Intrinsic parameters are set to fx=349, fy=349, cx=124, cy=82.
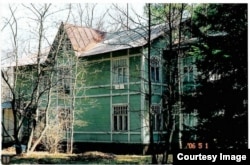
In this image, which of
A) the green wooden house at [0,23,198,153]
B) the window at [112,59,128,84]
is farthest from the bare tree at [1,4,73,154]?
the window at [112,59,128,84]

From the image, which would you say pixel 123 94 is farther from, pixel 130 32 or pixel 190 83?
pixel 190 83

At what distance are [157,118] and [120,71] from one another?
4.31 ft

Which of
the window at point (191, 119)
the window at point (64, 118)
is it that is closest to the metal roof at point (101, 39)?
the window at point (64, 118)

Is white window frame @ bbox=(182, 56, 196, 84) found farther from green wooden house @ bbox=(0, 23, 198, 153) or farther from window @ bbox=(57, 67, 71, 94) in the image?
window @ bbox=(57, 67, 71, 94)

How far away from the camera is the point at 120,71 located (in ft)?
24.7

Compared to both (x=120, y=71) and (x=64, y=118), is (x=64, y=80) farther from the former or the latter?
(x=120, y=71)

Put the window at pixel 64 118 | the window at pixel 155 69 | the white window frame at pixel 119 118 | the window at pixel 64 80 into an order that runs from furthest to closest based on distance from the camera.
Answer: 1. the white window frame at pixel 119 118
2. the window at pixel 155 69
3. the window at pixel 64 118
4. the window at pixel 64 80

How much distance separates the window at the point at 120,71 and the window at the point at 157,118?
0.90 metres

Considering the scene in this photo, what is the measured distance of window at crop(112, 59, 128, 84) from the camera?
24.1 ft

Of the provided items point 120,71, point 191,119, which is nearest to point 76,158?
point 191,119

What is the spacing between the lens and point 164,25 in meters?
6.68

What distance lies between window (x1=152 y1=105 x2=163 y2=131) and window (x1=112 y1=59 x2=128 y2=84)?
2.94 ft

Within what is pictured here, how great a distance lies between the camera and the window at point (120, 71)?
7352mm

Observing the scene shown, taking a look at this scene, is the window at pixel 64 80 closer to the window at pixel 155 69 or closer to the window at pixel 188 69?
the window at pixel 155 69
